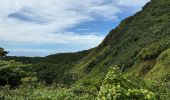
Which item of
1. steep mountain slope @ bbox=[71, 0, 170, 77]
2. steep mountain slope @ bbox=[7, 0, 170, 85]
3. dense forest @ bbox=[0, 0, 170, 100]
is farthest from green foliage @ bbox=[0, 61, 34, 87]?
steep mountain slope @ bbox=[71, 0, 170, 77]

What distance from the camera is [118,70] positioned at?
17.0 metres

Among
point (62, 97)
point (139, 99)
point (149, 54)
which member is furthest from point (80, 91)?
point (149, 54)

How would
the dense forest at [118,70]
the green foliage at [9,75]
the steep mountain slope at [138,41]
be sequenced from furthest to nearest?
the steep mountain slope at [138,41], the green foliage at [9,75], the dense forest at [118,70]

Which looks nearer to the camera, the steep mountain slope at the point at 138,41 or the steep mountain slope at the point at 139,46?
the steep mountain slope at the point at 139,46

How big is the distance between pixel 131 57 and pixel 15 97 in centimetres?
8083

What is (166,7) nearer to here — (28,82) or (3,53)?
(3,53)

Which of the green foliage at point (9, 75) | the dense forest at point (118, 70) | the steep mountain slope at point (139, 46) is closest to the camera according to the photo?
the dense forest at point (118, 70)

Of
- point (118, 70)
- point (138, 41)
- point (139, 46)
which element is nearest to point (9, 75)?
point (118, 70)

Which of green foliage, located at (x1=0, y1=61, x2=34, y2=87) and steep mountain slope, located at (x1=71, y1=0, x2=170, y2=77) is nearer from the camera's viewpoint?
green foliage, located at (x1=0, y1=61, x2=34, y2=87)

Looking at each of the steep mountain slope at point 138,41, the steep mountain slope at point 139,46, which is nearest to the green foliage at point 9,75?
the steep mountain slope at point 139,46

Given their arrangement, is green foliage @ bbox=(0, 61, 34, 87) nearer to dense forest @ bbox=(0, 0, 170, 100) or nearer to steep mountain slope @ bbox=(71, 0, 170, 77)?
dense forest @ bbox=(0, 0, 170, 100)

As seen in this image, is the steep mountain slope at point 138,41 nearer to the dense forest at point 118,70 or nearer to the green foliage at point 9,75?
the dense forest at point 118,70

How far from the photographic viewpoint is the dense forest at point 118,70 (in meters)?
18.5

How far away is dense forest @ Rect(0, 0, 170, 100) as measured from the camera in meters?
18.5
